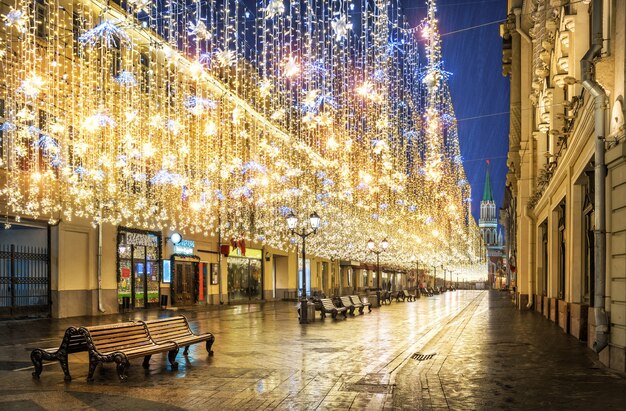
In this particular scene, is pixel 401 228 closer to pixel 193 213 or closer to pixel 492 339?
pixel 193 213

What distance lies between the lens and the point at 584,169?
15.2m

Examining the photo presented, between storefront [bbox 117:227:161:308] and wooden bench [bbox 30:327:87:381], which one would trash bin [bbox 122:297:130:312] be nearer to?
storefront [bbox 117:227:161:308]

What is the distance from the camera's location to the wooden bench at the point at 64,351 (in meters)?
11.2

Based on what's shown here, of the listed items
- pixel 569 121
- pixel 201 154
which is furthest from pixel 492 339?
pixel 201 154

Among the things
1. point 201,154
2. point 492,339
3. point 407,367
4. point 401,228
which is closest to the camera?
point 407,367

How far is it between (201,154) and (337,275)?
40444mm

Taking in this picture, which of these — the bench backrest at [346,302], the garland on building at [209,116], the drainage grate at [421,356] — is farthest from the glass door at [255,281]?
the drainage grate at [421,356]

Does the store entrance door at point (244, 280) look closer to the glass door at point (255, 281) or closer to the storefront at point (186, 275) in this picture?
the glass door at point (255, 281)

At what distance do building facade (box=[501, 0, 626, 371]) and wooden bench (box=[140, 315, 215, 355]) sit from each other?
297 inches

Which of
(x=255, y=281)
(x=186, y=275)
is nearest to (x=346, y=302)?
(x=186, y=275)

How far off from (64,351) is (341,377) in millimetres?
4505

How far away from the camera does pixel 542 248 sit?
31.3m

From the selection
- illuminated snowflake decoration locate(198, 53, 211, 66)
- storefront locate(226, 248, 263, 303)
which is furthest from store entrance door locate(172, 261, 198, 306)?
illuminated snowflake decoration locate(198, 53, 211, 66)

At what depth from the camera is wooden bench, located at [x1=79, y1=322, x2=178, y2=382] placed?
10.9 metres
